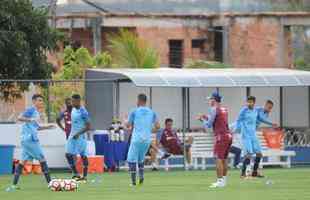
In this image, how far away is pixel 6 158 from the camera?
32.7m

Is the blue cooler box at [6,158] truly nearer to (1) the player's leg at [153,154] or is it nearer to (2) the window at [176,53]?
(1) the player's leg at [153,154]

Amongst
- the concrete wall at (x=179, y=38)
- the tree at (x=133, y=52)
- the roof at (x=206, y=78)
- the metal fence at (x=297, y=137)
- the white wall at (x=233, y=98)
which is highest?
the concrete wall at (x=179, y=38)

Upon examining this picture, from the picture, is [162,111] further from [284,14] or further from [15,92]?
[284,14]

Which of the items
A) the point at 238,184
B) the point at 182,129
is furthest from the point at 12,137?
the point at 238,184

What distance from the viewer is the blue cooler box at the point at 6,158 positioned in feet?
107

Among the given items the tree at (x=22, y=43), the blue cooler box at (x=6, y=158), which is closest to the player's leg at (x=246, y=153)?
the blue cooler box at (x=6, y=158)

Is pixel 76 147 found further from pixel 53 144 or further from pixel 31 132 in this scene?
pixel 53 144

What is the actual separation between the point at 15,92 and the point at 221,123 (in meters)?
13.4

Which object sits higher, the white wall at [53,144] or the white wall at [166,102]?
the white wall at [166,102]

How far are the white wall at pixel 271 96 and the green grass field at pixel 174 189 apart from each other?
717 cm

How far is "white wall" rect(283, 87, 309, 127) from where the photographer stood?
3888 centimetres

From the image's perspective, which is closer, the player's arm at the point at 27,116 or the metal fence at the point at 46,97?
the player's arm at the point at 27,116

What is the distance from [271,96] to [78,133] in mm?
12100

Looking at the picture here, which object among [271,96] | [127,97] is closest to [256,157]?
[127,97]
